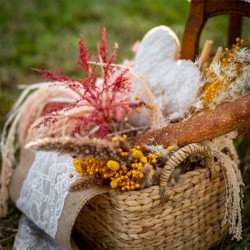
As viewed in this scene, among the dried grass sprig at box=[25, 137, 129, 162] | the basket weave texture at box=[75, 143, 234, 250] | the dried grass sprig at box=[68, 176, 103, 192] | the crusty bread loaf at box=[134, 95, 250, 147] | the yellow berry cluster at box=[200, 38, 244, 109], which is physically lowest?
the basket weave texture at box=[75, 143, 234, 250]

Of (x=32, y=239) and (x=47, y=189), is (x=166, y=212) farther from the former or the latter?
(x=32, y=239)

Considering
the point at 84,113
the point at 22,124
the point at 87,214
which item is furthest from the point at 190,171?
the point at 22,124

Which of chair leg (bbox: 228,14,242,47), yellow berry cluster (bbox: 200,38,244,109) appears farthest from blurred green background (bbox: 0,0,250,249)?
yellow berry cluster (bbox: 200,38,244,109)

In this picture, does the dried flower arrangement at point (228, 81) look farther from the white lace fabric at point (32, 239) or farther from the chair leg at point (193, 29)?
the white lace fabric at point (32, 239)

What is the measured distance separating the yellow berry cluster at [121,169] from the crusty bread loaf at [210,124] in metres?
0.10

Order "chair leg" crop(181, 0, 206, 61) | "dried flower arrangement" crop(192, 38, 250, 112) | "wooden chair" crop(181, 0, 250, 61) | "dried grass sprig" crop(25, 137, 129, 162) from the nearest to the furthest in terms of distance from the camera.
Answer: "dried grass sprig" crop(25, 137, 129, 162) < "dried flower arrangement" crop(192, 38, 250, 112) < "wooden chair" crop(181, 0, 250, 61) < "chair leg" crop(181, 0, 206, 61)

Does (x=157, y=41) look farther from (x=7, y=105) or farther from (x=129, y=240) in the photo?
(x=7, y=105)

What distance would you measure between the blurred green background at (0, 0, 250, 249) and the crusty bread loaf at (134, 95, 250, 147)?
53.5 inches

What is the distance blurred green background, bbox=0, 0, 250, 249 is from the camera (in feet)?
9.93

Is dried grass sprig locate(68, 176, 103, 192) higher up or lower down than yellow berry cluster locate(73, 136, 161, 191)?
lower down

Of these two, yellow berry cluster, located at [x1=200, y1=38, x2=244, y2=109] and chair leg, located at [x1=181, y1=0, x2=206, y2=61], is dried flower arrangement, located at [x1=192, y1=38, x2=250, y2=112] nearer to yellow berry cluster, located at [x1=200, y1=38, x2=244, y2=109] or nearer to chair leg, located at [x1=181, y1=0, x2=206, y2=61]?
yellow berry cluster, located at [x1=200, y1=38, x2=244, y2=109]

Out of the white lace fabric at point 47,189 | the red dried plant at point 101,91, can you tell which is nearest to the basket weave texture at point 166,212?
the white lace fabric at point 47,189

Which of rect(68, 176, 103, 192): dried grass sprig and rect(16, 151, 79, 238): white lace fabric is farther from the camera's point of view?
rect(16, 151, 79, 238): white lace fabric

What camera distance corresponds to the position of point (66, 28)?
11.1 feet
